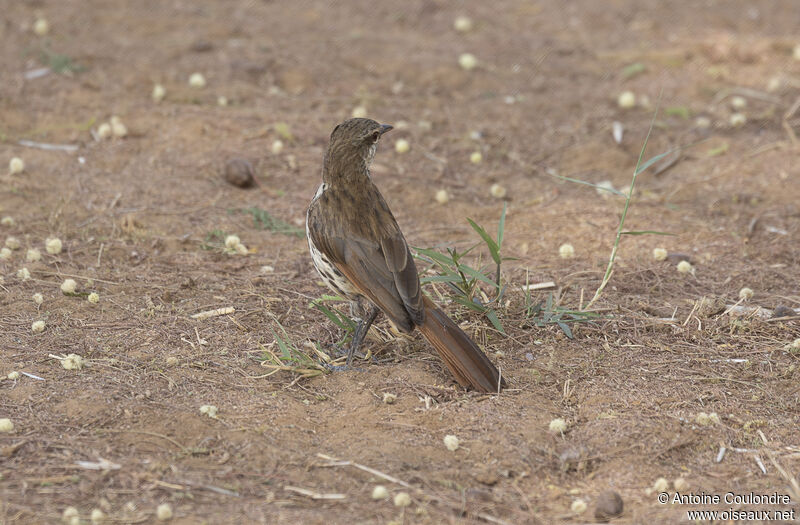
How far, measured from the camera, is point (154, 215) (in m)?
6.55

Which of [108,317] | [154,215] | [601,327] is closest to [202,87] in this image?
[154,215]

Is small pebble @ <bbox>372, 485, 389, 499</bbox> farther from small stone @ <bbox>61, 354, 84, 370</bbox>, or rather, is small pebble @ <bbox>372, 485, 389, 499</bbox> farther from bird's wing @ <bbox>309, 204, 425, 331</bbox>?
small stone @ <bbox>61, 354, 84, 370</bbox>

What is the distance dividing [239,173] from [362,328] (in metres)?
2.56

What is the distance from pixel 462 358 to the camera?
14.7ft

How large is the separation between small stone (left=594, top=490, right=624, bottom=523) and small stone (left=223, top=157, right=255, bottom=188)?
4.38 metres

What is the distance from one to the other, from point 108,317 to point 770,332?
13.2ft

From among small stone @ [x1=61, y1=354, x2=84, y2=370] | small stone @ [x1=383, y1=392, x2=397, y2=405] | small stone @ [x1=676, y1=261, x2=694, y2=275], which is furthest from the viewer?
small stone @ [x1=676, y1=261, x2=694, y2=275]

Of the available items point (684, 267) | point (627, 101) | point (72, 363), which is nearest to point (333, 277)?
point (72, 363)

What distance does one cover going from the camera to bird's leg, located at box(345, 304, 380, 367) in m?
4.91

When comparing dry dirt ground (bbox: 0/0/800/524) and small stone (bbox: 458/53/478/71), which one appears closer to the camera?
dry dirt ground (bbox: 0/0/800/524)

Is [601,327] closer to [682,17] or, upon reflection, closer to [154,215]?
[154,215]

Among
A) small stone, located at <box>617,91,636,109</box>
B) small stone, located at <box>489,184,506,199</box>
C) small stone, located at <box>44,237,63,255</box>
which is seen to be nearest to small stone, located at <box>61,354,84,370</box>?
small stone, located at <box>44,237,63,255</box>

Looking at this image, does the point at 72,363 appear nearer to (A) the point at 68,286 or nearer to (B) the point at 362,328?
(A) the point at 68,286

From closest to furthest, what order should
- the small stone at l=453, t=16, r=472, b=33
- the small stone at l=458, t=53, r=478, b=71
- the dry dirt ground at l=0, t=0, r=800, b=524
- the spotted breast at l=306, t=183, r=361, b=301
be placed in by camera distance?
the dry dirt ground at l=0, t=0, r=800, b=524 < the spotted breast at l=306, t=183, r=361, b=301 < the small stone at l=458, t=53, r=478, b=71 < the small stone at l=453, t=16, r=472, b=33
